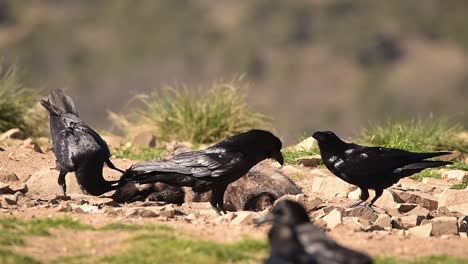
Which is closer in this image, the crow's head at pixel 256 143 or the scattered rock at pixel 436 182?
the crow's head at pixel 256 143

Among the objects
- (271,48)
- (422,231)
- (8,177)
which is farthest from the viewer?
(271,48)

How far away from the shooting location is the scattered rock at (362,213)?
9.09 meters

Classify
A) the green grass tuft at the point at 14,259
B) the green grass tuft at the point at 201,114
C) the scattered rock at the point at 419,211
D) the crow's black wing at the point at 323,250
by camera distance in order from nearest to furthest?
1. the crow's black wing at the point at 323,250
2. the green grass tuft at the point at 14,259
3. the scattered rock at the point at 419,211
4. the green grass tuft at the point at 201,114

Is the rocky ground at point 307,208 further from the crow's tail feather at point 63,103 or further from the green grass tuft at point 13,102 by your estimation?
the green grass tuft at point 13,102

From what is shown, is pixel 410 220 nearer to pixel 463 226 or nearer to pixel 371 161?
pixel 463 226

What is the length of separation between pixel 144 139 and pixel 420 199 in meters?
5.95

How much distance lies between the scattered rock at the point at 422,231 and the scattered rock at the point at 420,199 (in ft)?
7.05

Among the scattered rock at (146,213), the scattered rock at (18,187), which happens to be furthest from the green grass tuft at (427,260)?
the scattered rock at (18,187)

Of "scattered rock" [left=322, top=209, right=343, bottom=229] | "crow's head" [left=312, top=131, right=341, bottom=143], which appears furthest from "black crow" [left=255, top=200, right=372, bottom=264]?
"crow's head" [left=312, top=131, right=341, bottom=143]

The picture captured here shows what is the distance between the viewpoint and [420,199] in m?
10.5

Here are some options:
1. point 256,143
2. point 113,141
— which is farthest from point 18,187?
point 113,141

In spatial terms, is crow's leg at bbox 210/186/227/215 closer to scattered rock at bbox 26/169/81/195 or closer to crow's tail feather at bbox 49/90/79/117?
A: scattered rock at bbox 26/169/81/195

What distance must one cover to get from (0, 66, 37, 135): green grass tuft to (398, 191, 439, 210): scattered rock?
23.8 feet

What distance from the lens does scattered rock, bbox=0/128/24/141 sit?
14.5 meters
